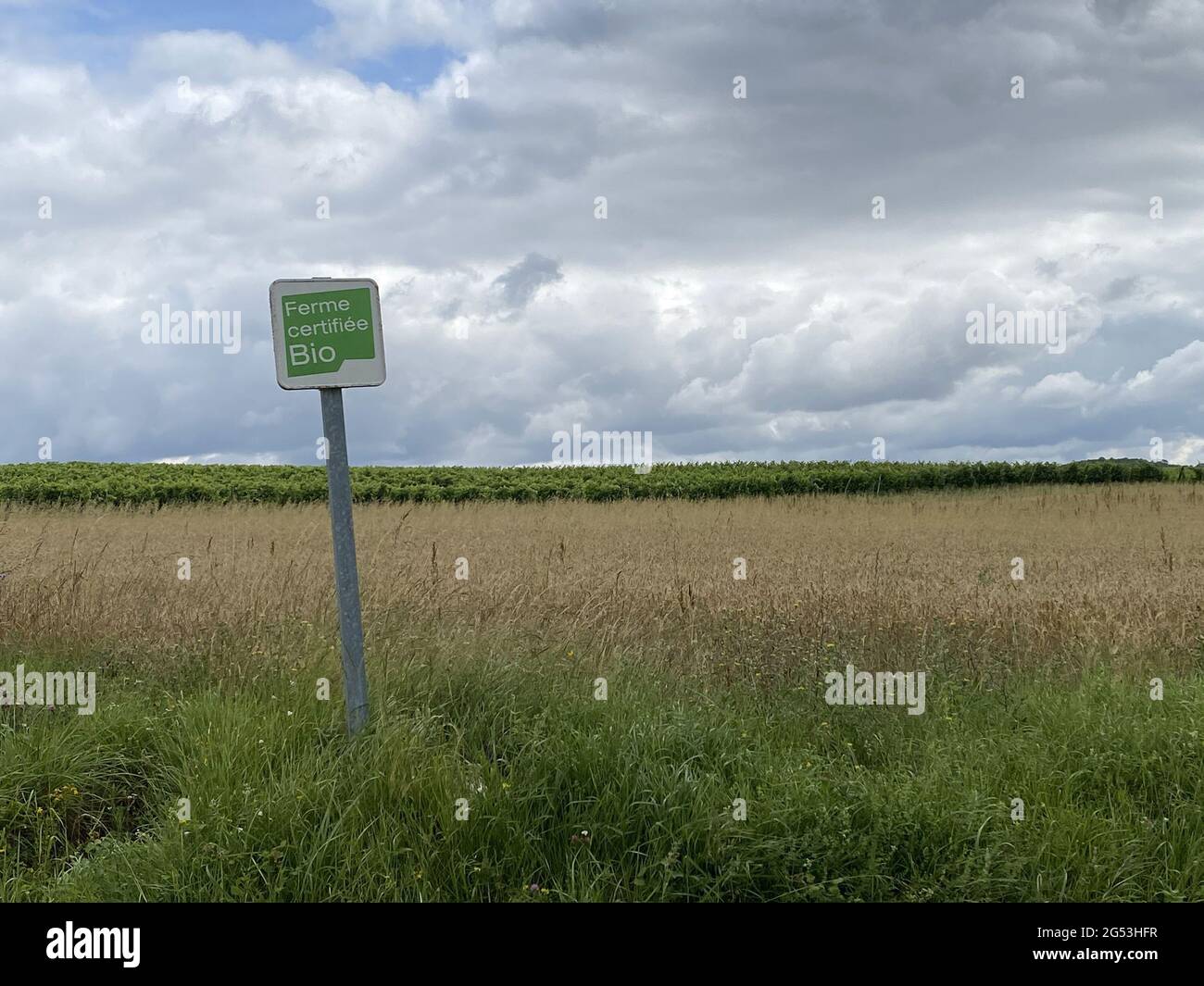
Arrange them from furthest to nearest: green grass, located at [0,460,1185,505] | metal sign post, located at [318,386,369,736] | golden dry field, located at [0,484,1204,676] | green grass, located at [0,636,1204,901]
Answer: green grass, located at [0,460,1185,505]
golden dry field, located at [0,484,1204,676]
metal sign post, located at [318,386,369,736]
green grass, located at [0,636,1204,901]

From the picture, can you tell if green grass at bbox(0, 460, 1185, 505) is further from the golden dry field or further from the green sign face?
the green sign face

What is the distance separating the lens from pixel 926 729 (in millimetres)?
5402

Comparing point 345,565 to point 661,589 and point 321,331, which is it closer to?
point 321,331

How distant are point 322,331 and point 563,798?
101 inches

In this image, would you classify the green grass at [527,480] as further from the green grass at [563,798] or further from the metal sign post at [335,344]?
the metal sign post at [335,344]

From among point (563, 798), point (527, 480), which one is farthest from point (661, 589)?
point (527, 480)

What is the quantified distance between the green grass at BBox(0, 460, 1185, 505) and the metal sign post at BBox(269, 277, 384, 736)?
2036 centimetres

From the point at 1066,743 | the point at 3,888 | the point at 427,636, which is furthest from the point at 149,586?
the point at 1066,743

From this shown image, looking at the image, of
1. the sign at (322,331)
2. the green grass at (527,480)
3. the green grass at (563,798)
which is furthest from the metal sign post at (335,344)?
the green grass at (527,480)

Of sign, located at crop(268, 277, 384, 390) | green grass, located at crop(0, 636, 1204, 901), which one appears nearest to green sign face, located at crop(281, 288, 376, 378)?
sign, located at crop(268, 277, 384, 390)

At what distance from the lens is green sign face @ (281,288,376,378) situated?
4.63 metres

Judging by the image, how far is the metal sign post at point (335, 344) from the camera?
4.62m

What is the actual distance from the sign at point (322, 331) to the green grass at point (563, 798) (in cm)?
168
